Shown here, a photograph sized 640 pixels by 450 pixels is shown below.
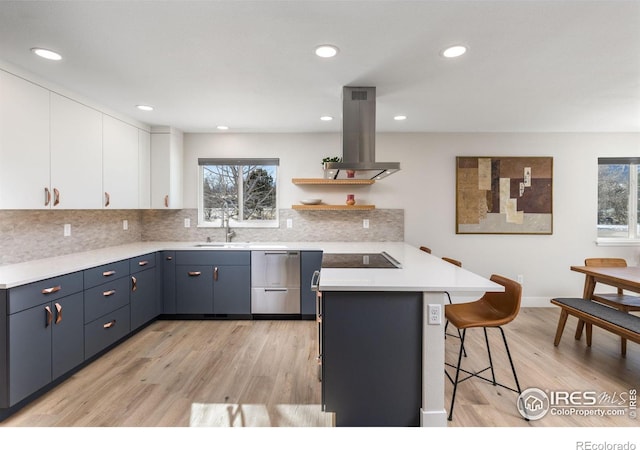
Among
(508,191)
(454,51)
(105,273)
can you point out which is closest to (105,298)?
(105,273)

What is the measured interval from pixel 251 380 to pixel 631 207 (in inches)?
210

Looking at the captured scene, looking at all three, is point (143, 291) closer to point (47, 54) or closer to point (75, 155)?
point (75, 155)

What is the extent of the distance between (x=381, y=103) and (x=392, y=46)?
1111 millimetres

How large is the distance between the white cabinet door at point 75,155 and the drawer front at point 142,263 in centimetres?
64

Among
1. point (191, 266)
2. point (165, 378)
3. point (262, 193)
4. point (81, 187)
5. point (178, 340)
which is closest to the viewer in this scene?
point (165, 378)

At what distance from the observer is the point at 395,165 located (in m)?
2.75

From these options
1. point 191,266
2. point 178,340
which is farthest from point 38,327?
point 191,266

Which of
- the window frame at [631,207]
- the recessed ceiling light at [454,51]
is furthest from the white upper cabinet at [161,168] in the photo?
the window frame at [631,207]

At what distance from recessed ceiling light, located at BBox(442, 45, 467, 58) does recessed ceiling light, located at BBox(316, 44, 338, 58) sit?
28.6 inches

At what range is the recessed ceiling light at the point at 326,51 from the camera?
2069mm

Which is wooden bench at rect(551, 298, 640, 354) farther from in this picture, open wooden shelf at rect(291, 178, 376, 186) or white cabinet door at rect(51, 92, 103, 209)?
white cabinet door at rect(51, 92, 103, 209)

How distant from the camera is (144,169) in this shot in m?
3.99
